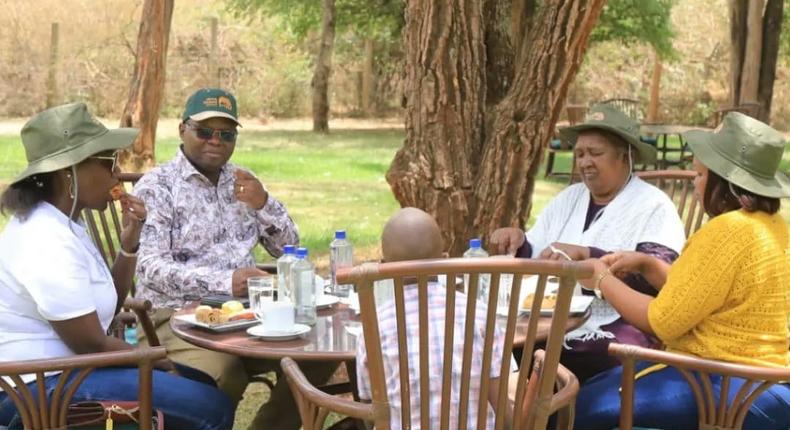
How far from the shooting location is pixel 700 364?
268cm

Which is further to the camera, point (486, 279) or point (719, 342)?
point (486, 279)

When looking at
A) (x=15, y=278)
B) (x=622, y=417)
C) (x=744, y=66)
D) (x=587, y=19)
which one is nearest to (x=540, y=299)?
(x=622, y=417)

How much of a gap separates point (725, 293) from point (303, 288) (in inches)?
53.3

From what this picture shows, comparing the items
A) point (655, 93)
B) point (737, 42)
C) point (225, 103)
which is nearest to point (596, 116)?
point (225, 103)

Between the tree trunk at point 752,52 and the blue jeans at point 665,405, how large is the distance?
454 inches

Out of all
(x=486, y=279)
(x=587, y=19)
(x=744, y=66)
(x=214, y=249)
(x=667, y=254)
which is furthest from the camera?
(x=744, y=66)

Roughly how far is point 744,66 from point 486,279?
38.0ft

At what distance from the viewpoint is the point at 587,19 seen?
16.3 feet

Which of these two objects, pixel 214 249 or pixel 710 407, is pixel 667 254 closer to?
pixel 710 407

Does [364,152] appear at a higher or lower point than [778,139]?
lower

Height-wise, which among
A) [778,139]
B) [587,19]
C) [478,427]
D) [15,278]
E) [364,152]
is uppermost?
[587,19]

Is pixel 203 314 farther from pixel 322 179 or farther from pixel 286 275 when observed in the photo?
pixel 322 179

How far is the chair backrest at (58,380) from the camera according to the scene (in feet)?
8.59

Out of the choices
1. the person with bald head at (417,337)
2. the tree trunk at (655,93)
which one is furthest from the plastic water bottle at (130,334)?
the tree trunk at (655,93)
